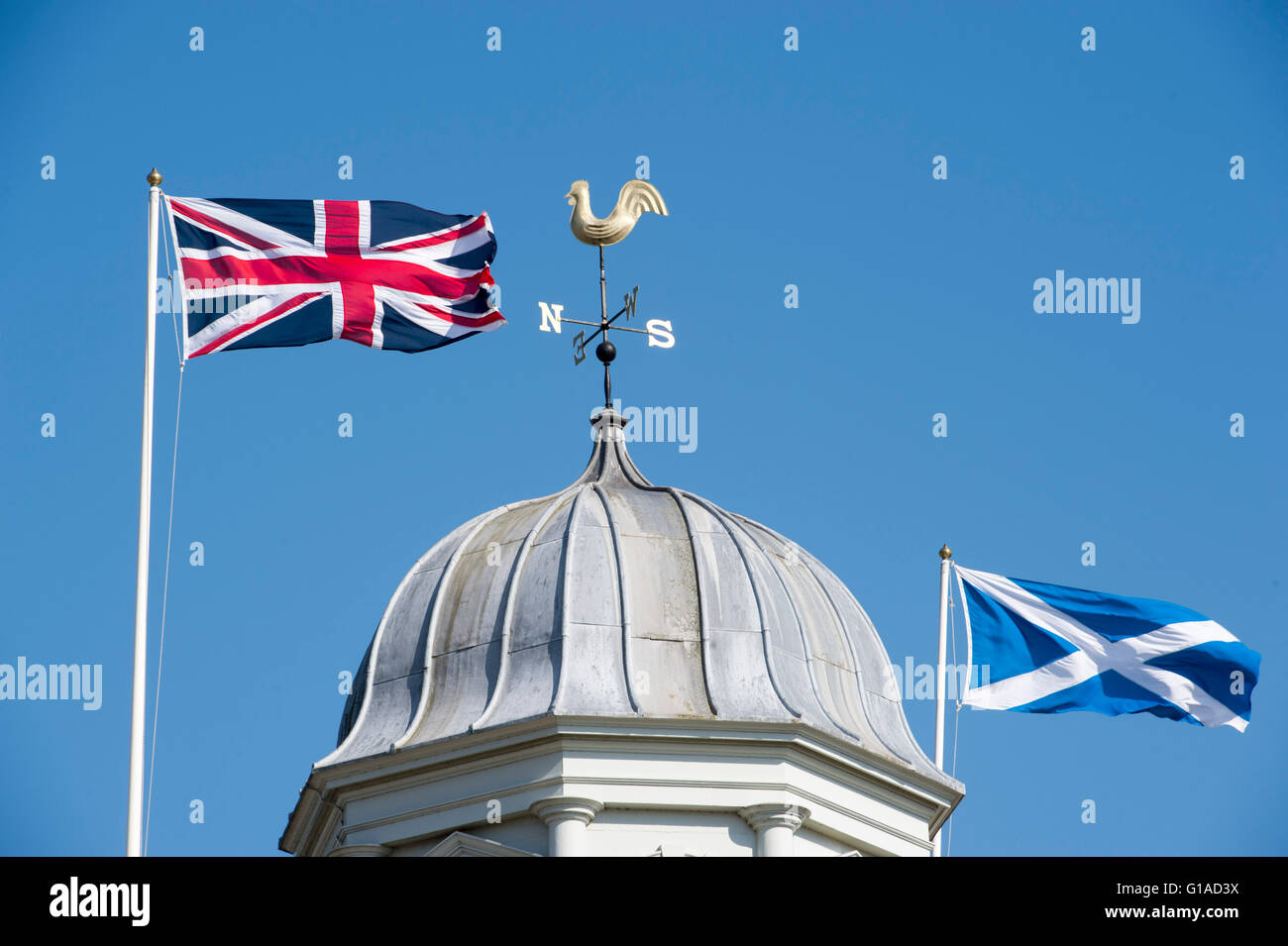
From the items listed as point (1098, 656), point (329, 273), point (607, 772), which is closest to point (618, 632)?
→ point (607, 772)

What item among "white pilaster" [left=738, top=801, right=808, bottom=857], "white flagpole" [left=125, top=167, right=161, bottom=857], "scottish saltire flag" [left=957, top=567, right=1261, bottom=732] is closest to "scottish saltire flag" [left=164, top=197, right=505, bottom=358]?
"white flagpole" [left=125, top=167, right=161, bottom=857]

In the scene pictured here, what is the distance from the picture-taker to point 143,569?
120 ft

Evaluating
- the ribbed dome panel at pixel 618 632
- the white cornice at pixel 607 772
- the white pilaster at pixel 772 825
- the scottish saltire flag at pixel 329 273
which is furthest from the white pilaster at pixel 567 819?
the scottish saltire flag at pixel 329 273

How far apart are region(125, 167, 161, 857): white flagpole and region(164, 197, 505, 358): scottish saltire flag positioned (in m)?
1.19

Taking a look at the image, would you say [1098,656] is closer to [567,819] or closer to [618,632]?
[618,632]

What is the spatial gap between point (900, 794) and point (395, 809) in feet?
24.5

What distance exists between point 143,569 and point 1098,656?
1891 cm

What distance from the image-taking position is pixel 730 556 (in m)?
45.3

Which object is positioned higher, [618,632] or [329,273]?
[329,273]

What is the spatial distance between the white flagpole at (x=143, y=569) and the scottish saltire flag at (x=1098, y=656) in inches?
651

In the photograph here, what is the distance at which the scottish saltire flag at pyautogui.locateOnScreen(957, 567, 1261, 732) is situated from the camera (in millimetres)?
48750

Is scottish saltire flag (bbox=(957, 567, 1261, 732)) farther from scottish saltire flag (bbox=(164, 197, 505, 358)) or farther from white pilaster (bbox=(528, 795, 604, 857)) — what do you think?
scottish saltire flag (bbox=(164, 197, 505, 358))
